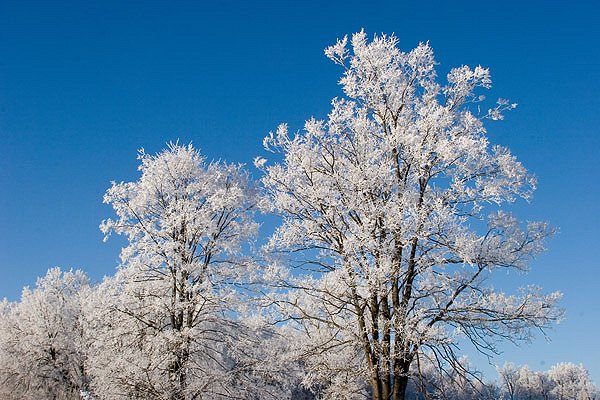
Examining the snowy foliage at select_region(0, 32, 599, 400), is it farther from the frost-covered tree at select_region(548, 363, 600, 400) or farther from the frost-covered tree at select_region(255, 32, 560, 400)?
the frost-covered tree at select_region(548, 363, 600, 400)

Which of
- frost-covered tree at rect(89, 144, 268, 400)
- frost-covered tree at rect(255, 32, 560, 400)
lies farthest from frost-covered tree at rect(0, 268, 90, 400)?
frost-covered tree at rect(255, 32, 560, 400)

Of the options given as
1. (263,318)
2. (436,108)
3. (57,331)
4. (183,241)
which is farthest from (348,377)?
(57,331)

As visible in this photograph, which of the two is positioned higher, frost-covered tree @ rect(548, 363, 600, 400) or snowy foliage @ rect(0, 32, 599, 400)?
frost-covered tree @ rect(548, 363, 600, 400)

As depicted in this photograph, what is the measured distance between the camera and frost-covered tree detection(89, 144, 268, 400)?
715 inches

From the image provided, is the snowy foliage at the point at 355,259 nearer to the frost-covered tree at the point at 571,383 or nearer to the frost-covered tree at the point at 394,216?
the frost-covered tree at the point at 394,216

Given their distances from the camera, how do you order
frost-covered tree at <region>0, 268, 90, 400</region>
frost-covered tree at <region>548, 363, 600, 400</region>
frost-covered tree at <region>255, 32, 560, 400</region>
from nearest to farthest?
frost-covered tree at <region>255, 32, 560, 400</region>, frost-covered tree at <region>0, 268, 90, 400</region>, frost-covered tree at <region>548, 363, 600, 400</region>

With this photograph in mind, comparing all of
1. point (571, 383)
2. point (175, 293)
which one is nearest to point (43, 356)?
point (175, 293)

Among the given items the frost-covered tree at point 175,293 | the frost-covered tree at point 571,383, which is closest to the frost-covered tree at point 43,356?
the frost-covered tree at point 175,293

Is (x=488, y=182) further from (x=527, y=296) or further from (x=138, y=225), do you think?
(x=138, y=225)

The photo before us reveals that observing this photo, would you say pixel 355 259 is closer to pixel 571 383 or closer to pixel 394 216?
pixel 394 216

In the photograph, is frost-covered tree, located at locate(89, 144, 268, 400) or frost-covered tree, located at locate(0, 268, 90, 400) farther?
frost-covered tree, located at locate(0, 268, 90, 400)

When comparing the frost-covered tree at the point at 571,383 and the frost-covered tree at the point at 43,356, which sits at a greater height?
the frost-covered tree at the point at 571,383

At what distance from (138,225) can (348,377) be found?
9.46m

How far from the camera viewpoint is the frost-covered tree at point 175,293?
18.2 metres
